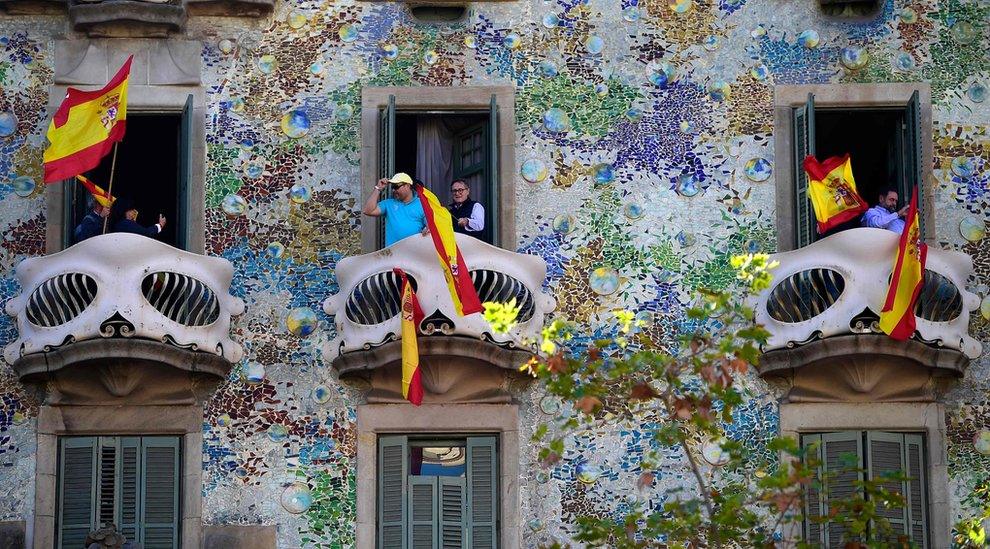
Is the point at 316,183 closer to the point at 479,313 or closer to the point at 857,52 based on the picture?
the point at 479,313

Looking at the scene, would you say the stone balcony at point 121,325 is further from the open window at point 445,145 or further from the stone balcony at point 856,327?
the stone balcony at point 856,327

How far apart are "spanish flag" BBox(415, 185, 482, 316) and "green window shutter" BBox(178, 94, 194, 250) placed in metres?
2.32

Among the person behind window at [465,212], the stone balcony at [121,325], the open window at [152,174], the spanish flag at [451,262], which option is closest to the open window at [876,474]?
the spanish flag at [451,262]

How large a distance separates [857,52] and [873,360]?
3221 millimetres

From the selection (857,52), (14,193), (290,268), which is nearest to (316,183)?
(290,268)

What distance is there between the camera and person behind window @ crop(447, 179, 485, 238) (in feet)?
90.2

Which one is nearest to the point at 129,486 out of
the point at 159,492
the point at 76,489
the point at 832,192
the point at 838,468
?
the point at 159,492

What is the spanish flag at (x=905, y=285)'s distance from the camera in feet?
87.1

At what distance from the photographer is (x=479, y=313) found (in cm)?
2683

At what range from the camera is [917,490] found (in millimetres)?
26984

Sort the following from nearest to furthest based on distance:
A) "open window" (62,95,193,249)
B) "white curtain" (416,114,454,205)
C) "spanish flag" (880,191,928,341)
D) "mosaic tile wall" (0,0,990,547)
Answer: "spanish flag" (880,191,928,341)
"mosaic tile wall" (0,0,990,547)
"open window" (62,95,193,249)
"white curtain" (416,114,454,205)

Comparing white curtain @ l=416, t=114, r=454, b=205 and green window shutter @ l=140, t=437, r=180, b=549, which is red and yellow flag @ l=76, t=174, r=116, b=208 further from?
white curtain @ l=416, t=114, r=454, b=205

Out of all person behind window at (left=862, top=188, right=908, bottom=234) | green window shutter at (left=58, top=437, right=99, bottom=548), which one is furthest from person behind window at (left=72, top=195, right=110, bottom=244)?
person behind window at (left=862, top=188, right=908, bottom=234)

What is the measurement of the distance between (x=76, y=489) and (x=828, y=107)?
7.91 meters
